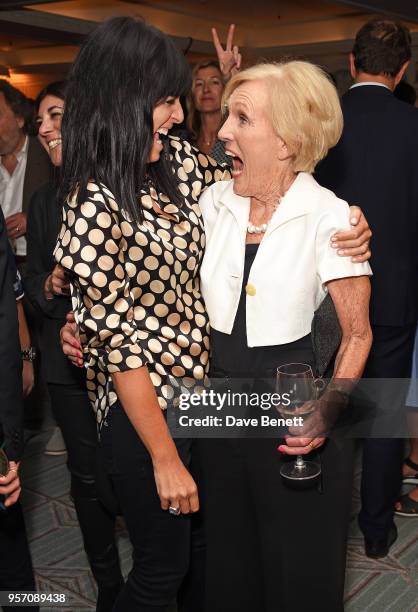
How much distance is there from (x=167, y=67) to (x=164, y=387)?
0.70 m

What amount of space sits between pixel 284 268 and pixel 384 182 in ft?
4.06

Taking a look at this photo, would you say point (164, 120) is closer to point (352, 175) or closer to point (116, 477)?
point (116, 477)

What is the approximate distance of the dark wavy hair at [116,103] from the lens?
1.63 m

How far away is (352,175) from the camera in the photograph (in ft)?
9.46

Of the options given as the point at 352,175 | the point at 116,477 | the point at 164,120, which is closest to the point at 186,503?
the point at 116,477

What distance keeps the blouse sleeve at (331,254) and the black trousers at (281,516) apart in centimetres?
43

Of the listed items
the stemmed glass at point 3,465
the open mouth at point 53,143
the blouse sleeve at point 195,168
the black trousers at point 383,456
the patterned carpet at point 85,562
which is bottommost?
the patterned carpet at point 85,562

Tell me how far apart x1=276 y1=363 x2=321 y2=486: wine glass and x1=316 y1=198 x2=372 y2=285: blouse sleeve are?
22 cm

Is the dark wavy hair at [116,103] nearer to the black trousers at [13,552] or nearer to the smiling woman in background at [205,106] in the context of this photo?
the black trousers at [13,552]

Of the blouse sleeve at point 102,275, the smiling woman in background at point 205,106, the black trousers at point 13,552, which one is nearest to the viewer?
the blouse sleeve at point 102,275

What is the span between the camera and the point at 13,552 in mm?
2123

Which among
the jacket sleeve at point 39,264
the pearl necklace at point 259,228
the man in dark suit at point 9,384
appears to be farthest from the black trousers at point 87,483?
the pearl necklace at point 259,228

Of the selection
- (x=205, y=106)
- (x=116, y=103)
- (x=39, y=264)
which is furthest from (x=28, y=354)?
(x=205, y=106)

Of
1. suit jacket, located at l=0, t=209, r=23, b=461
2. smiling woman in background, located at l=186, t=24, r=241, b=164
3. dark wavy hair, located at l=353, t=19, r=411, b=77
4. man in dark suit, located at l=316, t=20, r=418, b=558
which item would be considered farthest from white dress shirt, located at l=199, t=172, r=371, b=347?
smiling woman in background, located at l=186, t=24, r=241, b=164
